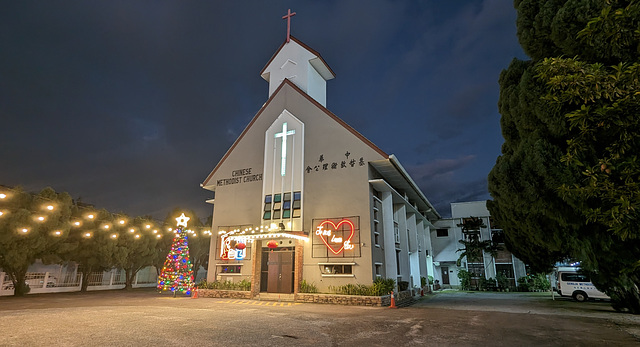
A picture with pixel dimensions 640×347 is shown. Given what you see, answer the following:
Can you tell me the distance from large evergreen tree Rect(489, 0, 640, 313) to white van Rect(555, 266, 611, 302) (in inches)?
422

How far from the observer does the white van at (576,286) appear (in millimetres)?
17891

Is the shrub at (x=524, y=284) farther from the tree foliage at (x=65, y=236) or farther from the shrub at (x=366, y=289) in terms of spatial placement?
the tree foliage at (x=65, y=236)

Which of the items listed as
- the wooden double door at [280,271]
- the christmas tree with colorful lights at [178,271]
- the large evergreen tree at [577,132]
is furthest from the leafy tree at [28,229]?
the large evergreen tree at [577,132]

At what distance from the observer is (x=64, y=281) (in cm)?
2216

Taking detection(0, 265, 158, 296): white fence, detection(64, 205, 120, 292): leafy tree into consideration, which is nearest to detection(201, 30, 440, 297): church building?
detection(64, 205, 120, 292): leafy tree

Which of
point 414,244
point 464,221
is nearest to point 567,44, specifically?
point 414,244

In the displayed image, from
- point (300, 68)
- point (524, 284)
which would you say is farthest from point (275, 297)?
point (524, 284)

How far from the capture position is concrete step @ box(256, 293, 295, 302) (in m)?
15.7

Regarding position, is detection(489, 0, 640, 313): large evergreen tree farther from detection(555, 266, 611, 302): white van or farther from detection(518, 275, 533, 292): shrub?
detection(518, 275, 533, 292): shrub

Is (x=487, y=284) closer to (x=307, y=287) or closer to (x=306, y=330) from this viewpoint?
(x=307, y=287)

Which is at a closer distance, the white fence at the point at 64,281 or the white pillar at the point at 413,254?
the white fence at the point at 64,281

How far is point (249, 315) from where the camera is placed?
410 inches

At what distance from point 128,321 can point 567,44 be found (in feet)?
41.1

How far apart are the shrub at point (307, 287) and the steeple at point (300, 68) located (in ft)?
36.3
